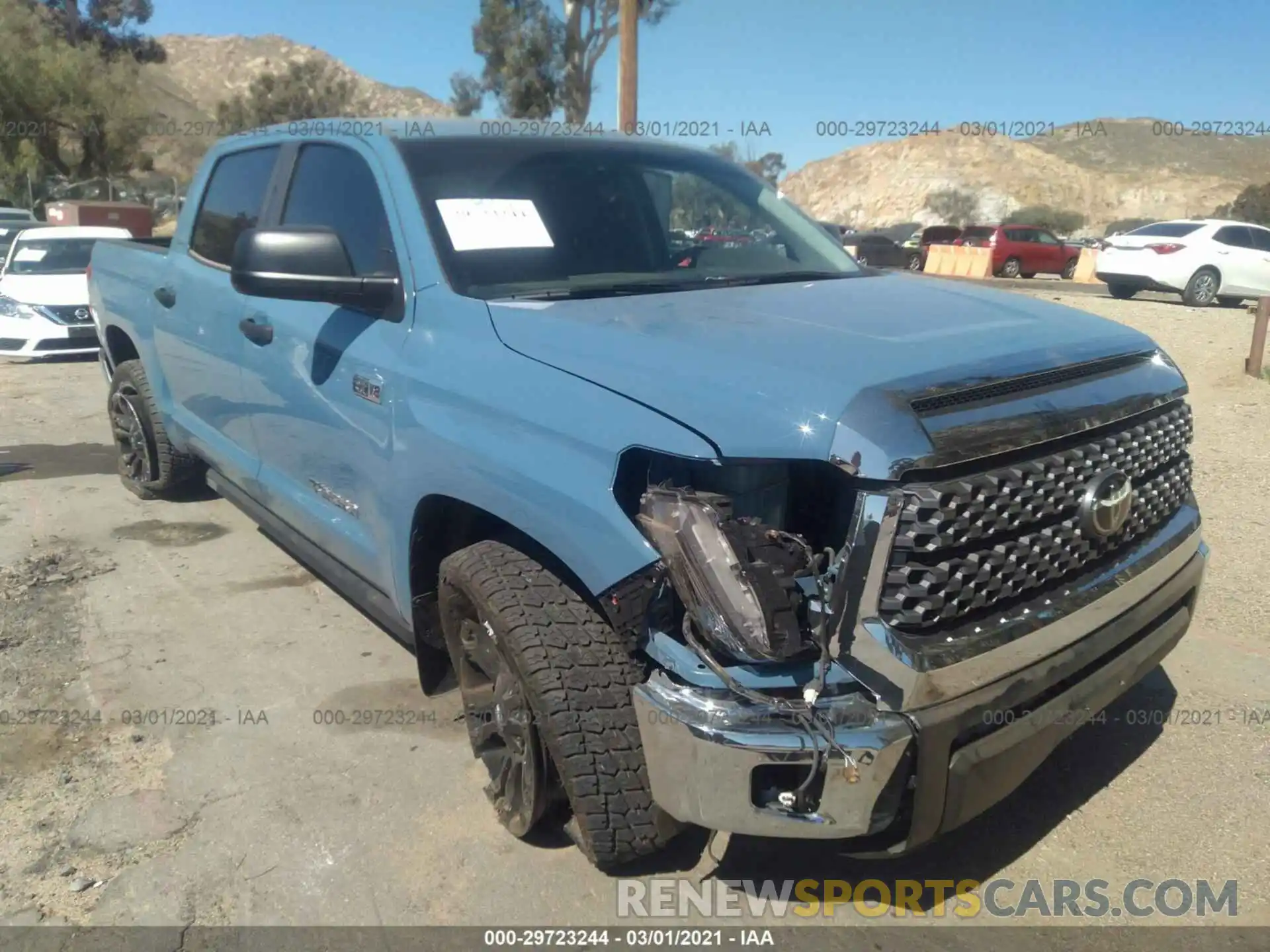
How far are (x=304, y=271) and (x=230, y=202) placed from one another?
6.23 ft

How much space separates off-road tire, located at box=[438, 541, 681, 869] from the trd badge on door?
33.5 inches

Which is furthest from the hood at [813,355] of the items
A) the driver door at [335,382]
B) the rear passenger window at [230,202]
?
the rear passenger window at [230,202]

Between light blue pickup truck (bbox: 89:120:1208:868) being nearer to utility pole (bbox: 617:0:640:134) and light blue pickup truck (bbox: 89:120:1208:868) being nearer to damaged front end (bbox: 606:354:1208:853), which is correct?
damaged front end (bbox: 606:354:1208:853)

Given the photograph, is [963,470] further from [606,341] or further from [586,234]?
[586,234]

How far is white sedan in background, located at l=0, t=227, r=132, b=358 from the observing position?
1134cm

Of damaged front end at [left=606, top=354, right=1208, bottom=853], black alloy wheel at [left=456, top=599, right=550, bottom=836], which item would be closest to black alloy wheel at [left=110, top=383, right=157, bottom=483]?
black alloy wheel at [left=456, top=599, right=550, bottom=836]

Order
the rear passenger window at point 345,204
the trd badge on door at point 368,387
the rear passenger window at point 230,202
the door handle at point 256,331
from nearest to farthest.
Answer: the trd badge on door at point 368,387, the rear passenger window at point 345,204, the door handle at point 256,331, the rear passenger window at point 230,202

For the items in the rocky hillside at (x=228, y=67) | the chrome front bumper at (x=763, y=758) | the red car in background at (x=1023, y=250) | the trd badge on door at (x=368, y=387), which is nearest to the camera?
the chrome front bumper at (x=763, y=758)

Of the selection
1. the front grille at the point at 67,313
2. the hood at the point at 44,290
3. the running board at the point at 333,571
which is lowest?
the front grille at the point at 67,313

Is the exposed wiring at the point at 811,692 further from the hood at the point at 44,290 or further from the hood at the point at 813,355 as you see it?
the hood at the point at 44,290

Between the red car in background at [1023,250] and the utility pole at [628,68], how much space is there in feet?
61.6

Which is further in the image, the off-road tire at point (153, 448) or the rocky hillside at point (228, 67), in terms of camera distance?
the rocky hillside at point (228, 67)
